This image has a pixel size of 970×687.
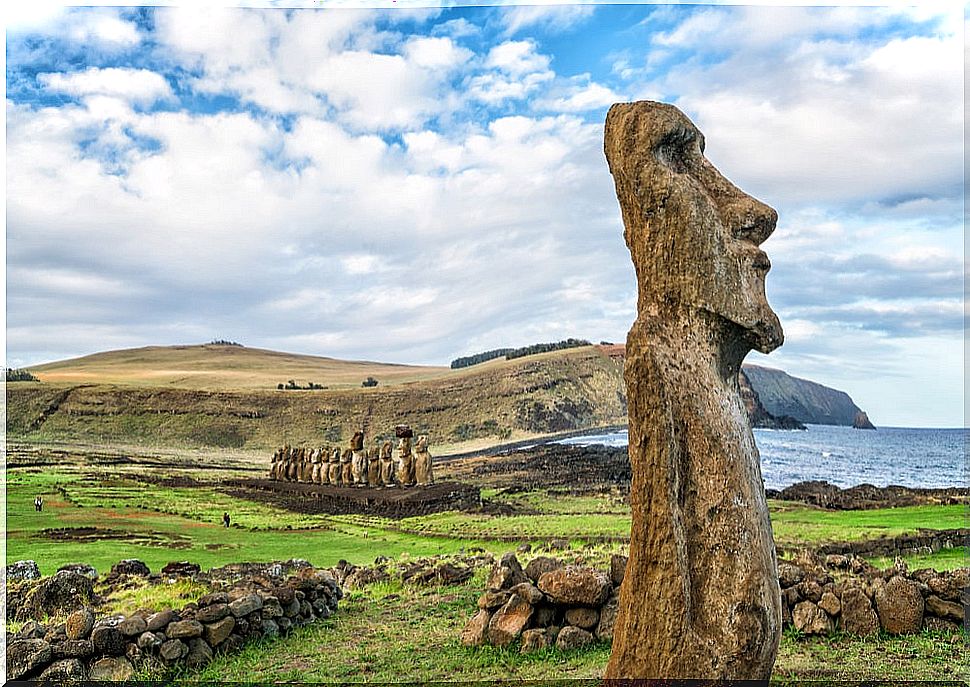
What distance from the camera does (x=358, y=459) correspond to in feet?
41.1

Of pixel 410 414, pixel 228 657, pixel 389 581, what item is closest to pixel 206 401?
pixel 410 414

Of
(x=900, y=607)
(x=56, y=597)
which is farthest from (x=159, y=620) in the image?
(x=900, y=607)

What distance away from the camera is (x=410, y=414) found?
512 inches

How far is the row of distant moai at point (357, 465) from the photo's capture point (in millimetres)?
12445

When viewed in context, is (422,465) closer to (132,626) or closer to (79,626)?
(132,626)

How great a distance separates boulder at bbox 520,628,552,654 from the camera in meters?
7.11

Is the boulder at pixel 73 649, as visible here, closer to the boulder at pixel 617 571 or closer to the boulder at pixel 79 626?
the boulder at pixel 79 626

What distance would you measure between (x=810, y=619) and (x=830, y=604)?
0.81 ft

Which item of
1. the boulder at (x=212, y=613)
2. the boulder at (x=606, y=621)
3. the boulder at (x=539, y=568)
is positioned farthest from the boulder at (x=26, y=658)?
the boulder at (x=606, y=621)

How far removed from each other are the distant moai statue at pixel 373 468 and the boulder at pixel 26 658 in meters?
5.86

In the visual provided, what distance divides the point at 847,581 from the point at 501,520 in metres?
5.60

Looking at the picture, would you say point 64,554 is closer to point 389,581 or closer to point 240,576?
point 240,576

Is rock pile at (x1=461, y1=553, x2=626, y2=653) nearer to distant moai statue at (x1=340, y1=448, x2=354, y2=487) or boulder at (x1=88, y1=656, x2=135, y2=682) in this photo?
boulder at (x1=88, y1=656, x2=135, y2=682)

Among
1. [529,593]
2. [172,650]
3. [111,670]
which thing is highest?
[529,593]
